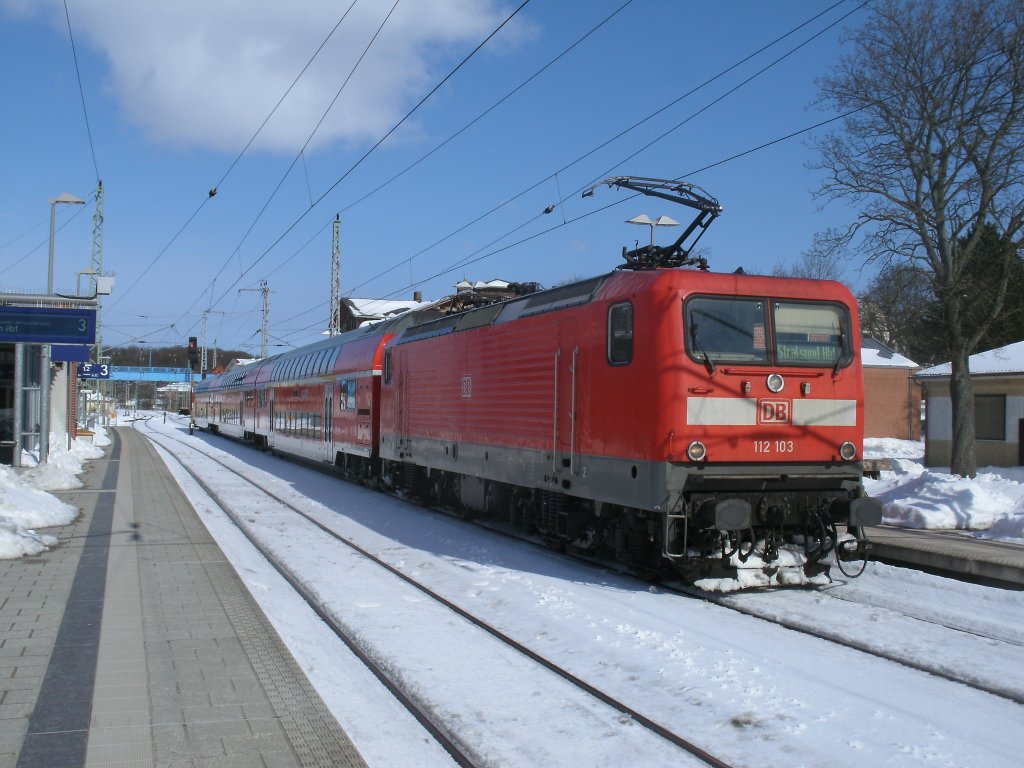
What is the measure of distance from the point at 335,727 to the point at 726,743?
83.7 inches

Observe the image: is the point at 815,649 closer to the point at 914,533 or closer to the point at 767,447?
the point at 767,447

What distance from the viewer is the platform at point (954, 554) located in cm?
877

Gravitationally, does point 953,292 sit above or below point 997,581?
above

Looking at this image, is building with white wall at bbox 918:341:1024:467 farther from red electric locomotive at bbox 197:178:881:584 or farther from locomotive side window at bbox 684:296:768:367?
locomotive side window at bbox 684:296:768:367

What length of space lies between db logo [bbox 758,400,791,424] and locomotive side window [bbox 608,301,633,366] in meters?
1.32

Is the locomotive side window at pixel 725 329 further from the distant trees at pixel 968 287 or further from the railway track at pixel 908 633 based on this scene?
the distant trees at pixel 968 287

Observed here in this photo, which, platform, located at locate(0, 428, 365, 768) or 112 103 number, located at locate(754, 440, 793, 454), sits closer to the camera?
platform, located at locate(0, 428, 365, 768)

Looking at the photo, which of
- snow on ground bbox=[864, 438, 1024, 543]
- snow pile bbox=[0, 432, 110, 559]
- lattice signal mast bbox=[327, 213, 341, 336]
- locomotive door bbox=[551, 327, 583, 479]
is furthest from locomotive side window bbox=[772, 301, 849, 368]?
lattice signal mast bbox=[327, 213, 341, 336]

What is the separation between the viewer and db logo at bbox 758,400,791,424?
8.57m

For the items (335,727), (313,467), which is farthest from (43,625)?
(313,467)

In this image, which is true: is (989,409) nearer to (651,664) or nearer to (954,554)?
(954,554)

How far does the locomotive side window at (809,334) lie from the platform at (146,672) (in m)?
5.38

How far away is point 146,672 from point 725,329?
571 centimetres

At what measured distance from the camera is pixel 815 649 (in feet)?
21.9
